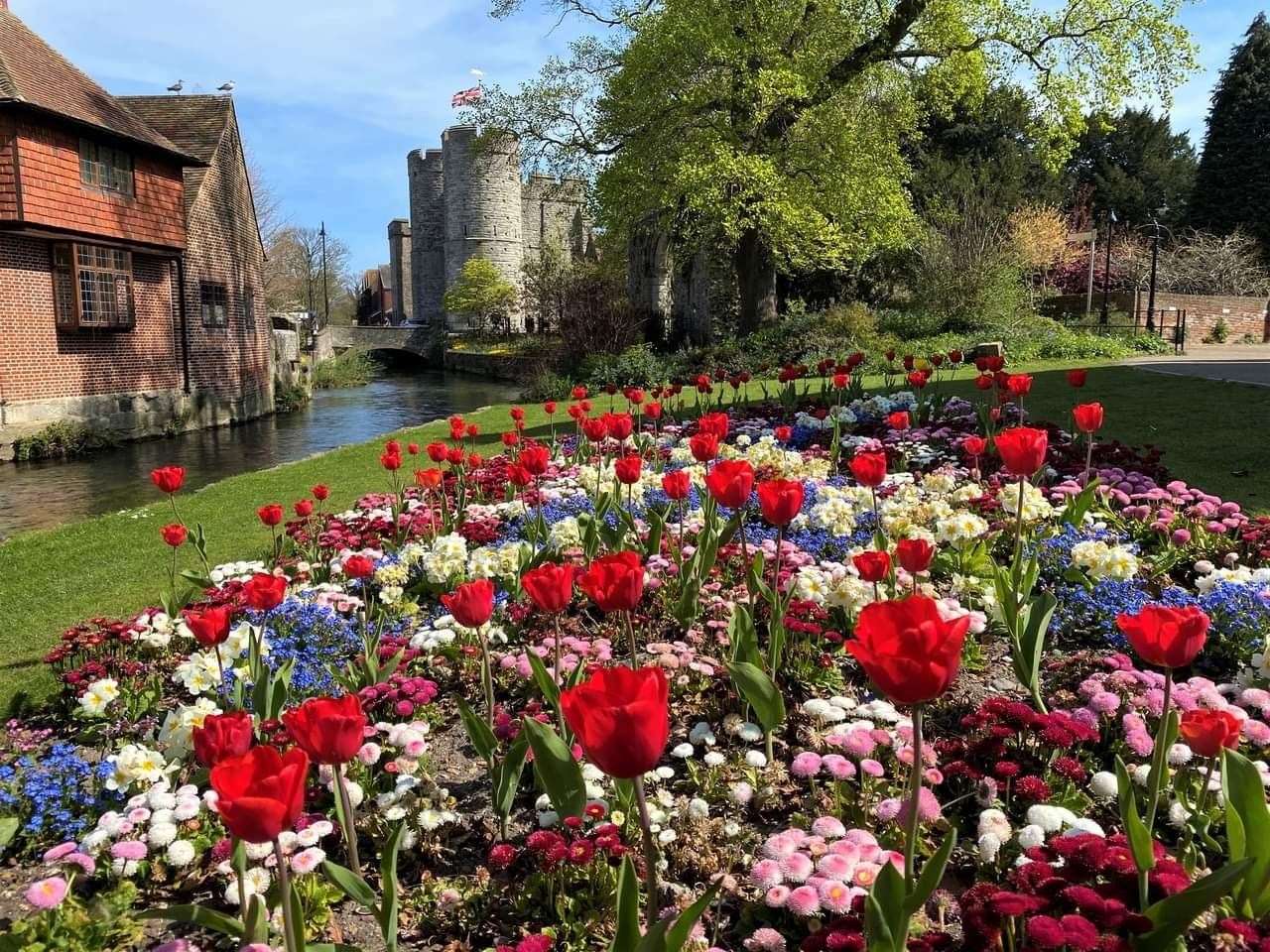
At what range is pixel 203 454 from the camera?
16.1 meters

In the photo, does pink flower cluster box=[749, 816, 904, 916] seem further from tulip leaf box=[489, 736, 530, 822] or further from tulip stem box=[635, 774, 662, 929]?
tulip leaf box=[489, 736, 530, 822]

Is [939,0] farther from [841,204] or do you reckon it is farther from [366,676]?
[366,676]

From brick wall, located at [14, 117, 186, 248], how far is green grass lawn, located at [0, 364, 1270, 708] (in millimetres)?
8616

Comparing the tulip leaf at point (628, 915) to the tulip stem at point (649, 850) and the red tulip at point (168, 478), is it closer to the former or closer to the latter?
the tulip stem at point (649, 850)

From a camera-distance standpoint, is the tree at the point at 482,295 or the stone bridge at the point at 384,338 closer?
the tree at the point at 482,295

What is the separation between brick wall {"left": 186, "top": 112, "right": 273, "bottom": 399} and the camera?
2134 cm

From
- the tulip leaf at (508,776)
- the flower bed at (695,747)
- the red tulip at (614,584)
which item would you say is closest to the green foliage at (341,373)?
the flower bed at (695,747)

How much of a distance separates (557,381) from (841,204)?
728cm

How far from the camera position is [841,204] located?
19047mm

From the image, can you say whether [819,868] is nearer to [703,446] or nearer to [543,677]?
[543,677]

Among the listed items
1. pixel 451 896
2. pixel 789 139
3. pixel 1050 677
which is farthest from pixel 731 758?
pixel 789 139

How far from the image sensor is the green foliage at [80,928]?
6.64 ft

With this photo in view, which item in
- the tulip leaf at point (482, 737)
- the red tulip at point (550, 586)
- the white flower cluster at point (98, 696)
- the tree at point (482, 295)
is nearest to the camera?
the red tulip at point (550, 586)

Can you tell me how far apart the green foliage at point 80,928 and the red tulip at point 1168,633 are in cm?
226
